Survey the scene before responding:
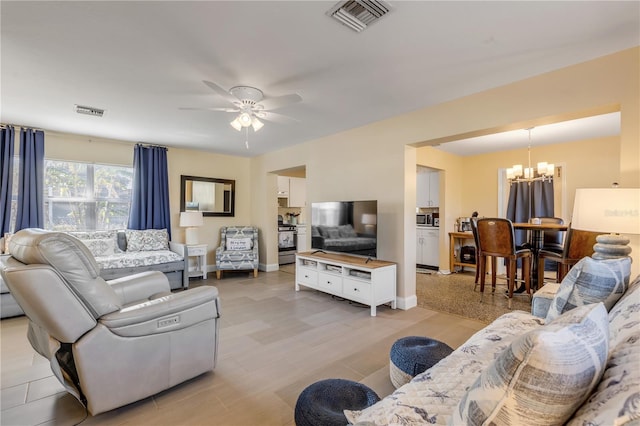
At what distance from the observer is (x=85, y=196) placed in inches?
183

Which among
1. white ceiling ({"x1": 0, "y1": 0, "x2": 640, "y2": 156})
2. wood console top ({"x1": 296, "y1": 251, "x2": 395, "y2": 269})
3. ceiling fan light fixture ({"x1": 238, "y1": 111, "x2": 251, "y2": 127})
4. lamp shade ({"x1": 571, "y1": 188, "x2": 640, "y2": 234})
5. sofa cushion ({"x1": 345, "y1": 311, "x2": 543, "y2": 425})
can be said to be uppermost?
white ceiling ({"x1": 0, "y1": 0, "x2": 640, "y2": 156})

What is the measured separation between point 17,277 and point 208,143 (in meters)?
3.96

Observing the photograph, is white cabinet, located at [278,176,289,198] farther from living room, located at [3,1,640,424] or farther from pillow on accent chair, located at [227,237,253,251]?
pillow on accent chair, located at [227,237,253,251]

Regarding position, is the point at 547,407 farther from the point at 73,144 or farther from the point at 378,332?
the point at 73,144

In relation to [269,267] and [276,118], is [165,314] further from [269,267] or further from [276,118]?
[269,267]

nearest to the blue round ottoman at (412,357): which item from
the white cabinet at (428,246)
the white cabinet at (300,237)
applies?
the white cabinet at (428,246)

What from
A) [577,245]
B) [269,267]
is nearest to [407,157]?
[577,245]

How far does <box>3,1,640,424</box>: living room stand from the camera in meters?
2.32

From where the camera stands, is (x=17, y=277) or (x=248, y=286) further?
(x=248, y=286)

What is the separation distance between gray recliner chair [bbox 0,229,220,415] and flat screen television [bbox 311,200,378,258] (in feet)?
7.47

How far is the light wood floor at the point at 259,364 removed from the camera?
1.77 m

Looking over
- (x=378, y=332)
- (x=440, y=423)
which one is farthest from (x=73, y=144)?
(x=440, y=423)

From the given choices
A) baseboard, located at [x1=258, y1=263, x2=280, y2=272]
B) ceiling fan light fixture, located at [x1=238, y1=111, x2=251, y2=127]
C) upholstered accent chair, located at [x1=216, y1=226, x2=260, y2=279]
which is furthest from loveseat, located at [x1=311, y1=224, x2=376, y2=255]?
ceiling fan light fixture, located at [x1=238, y1=111, x2=251, y2=127]

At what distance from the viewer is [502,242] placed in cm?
382
